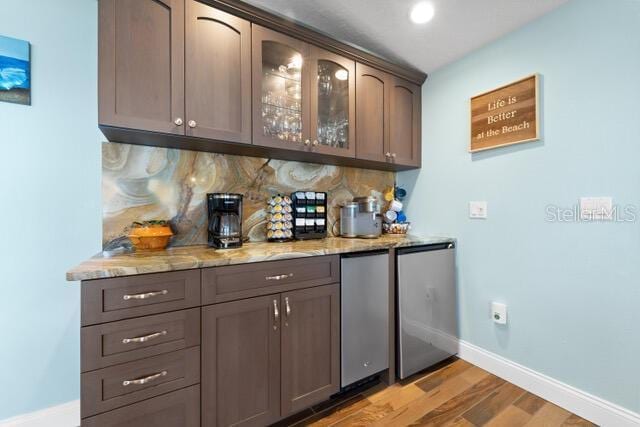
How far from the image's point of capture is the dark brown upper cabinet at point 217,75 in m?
1.35

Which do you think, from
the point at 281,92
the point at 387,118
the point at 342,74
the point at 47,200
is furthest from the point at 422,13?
the point at 47,200

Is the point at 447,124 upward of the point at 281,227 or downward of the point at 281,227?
upward

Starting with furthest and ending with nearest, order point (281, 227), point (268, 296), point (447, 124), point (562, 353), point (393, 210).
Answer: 1. point (393, 210)
2. point (447, 124)
3. point (281, 227)
4. point (562, 353)
5. point (268, 296)

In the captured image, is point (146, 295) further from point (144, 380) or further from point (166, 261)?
point (144, 380)

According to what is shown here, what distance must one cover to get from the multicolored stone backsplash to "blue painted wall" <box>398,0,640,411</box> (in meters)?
1.31

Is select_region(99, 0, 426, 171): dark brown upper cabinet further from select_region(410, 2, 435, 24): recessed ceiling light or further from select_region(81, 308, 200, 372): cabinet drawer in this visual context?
select_region(81, 308, 200, 372): cabinet drawer

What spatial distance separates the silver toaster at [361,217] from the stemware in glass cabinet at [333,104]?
455 millimetres

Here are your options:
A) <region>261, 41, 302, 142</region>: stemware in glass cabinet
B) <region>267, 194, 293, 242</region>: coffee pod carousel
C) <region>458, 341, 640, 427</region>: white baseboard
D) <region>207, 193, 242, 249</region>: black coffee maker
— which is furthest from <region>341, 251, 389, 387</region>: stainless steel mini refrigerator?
A: <region>261, 41, 302, 142</region>: stemware in glass cabinet

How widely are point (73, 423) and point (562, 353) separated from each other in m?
2.73

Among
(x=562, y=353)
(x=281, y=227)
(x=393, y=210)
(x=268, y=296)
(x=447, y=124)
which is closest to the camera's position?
(x=268, y=296)

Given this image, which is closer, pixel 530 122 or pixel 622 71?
pixel 622 71

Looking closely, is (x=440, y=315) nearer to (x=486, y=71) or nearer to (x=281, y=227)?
(x=281, y=227)

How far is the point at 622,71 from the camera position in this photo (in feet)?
4.42

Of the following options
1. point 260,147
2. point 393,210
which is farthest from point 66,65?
point 393,210
